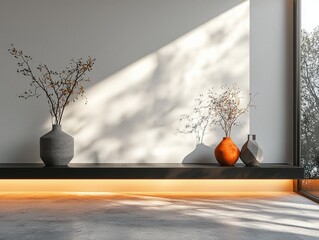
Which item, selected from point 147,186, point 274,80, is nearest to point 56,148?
point 147,186

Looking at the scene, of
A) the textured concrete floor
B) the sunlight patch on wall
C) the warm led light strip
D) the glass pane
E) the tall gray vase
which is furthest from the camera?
the sunlight patch on wall

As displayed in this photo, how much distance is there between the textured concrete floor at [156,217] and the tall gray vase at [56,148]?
0.34 metres

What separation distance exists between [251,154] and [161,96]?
1.11 m

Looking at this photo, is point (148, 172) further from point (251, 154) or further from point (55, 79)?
point (55, 79)

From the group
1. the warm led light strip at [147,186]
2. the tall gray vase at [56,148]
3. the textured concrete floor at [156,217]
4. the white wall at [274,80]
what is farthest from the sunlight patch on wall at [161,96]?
the textured concrete floor at [156,217]

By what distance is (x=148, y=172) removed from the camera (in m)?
4.68

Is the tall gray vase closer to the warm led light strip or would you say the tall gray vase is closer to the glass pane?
the warm led light strip

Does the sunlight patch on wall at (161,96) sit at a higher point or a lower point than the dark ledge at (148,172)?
higher

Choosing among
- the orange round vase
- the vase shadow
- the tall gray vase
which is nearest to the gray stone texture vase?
the orange round vase

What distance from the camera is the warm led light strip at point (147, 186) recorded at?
5.11m

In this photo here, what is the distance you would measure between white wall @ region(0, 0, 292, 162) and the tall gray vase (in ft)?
1.13

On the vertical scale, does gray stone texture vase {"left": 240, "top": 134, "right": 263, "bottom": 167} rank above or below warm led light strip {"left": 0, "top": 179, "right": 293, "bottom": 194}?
above

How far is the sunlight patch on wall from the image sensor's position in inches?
205

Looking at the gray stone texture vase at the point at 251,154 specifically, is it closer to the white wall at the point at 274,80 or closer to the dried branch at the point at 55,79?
the white wall at the point at 274,80
